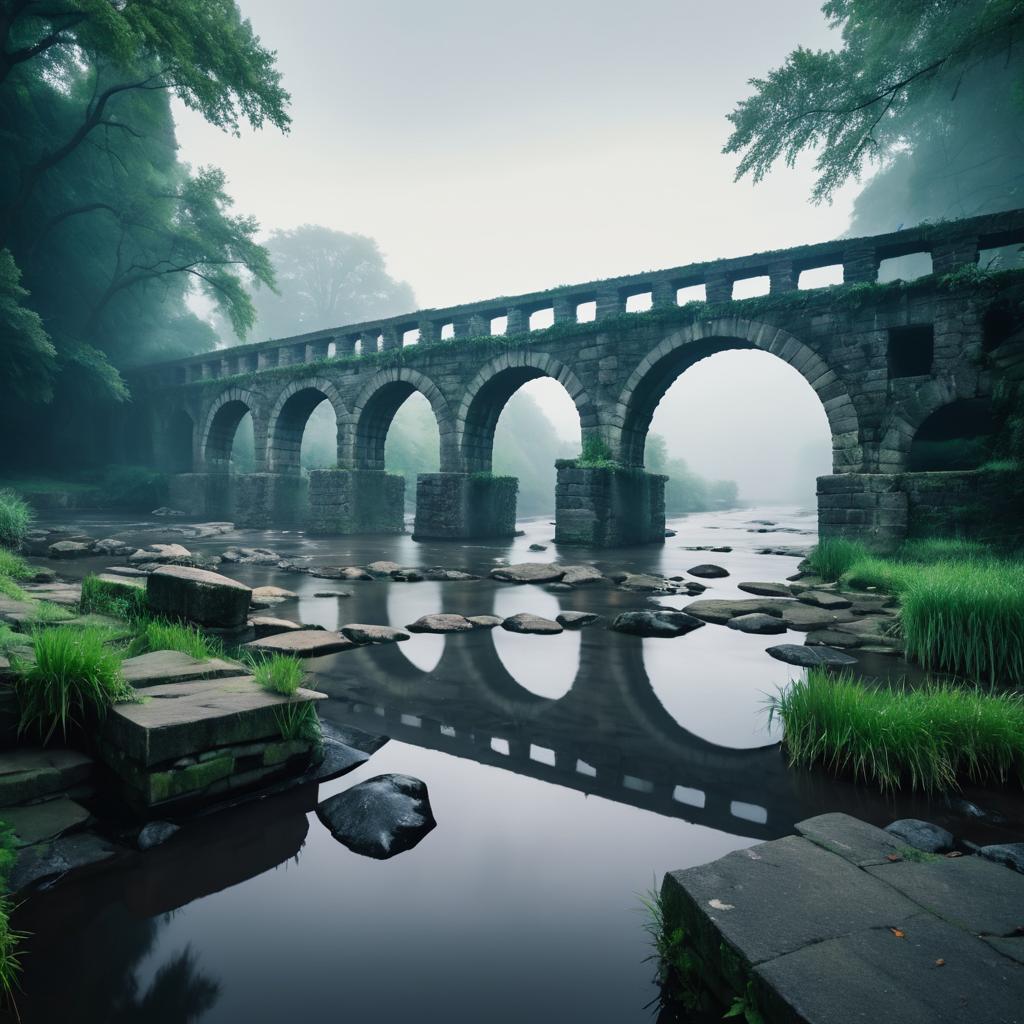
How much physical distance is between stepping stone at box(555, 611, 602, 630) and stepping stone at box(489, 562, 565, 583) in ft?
9.05

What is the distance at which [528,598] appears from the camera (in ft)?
24.6

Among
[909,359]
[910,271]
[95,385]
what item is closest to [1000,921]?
[909,359]

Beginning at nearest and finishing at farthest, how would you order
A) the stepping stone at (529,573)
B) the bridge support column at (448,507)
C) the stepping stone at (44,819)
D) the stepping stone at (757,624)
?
the stepping stone at (44,819)
the stepping stone at (757,624)
the stepping stone at (529,573)
the bridge support column at (448,507)

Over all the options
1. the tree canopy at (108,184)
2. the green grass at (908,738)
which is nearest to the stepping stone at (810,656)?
the green grass at (908,738)

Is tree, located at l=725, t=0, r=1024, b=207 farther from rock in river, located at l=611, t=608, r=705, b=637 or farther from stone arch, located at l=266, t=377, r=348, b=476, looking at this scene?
stone arch, located at l=266, t=377, r=348, b=476

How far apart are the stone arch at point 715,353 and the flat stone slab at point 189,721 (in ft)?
37.3

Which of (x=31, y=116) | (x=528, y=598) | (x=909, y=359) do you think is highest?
(x=31, y=116)

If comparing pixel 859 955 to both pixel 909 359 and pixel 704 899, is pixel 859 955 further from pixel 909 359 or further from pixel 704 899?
pixel 909 359

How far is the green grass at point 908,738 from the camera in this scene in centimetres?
262

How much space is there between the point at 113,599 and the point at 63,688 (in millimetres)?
2819

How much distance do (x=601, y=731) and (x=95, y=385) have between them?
25801 millimetres

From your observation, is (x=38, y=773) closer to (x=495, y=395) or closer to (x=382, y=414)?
(x=495, y=395)

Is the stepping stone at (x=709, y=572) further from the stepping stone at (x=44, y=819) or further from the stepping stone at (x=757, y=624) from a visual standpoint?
the stepping stone at (x=44, y=819)

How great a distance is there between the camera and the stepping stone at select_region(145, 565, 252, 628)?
448cm
